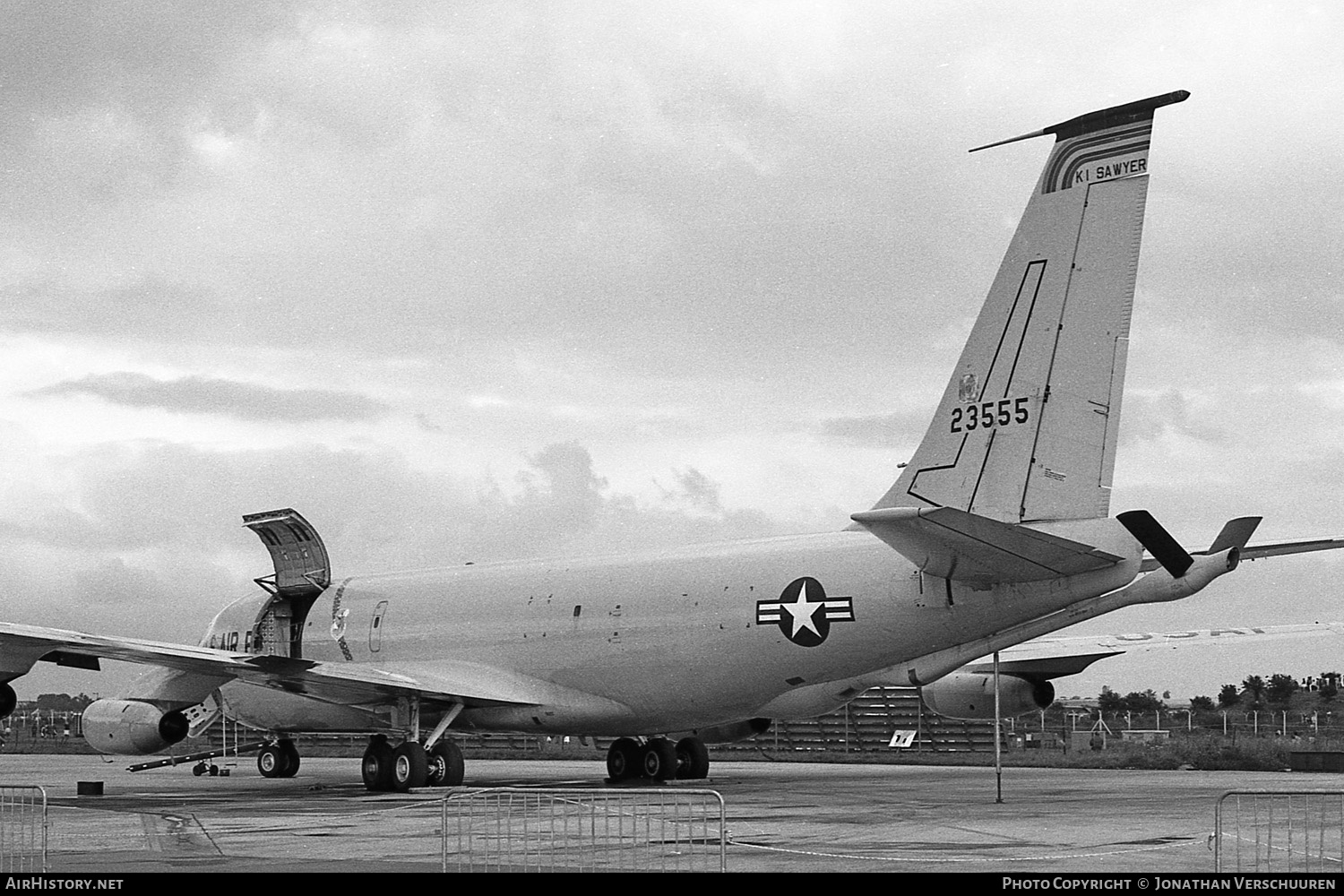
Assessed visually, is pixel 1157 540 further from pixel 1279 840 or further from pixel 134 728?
pixel 134 728

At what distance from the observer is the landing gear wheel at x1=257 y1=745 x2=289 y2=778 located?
29703 mm

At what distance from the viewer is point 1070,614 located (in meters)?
19.3

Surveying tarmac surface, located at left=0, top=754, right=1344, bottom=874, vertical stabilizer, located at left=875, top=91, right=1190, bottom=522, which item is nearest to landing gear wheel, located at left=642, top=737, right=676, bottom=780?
tarmac surface, located at left=0, top=754, right=1344, bottom=874

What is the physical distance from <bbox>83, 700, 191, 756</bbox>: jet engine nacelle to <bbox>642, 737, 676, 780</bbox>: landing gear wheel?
7475 mm

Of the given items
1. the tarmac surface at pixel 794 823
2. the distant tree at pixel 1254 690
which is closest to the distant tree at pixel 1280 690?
the distant tree at pixel 1254 690

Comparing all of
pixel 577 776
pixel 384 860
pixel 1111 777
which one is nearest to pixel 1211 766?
pixel 1111 777

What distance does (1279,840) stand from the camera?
1346 cm

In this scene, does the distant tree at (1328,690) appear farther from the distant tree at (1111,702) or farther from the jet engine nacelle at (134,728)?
the jet engine nacelle at (134,728)

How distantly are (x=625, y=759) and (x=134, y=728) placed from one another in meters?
7.84

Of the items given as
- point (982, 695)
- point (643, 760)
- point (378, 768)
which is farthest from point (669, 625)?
point (982, 695)

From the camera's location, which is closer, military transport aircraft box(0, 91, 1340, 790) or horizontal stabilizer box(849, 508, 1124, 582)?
horizontal stabilizer box(849, 508, 1124, 582)

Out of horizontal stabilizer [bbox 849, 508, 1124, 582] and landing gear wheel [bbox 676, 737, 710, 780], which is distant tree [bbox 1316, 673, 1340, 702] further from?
horizontal stabilizer [bbox 849, 508, 1124, 582]

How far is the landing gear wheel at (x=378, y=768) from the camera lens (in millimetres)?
22562

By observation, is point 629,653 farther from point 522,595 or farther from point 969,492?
point 969,492
